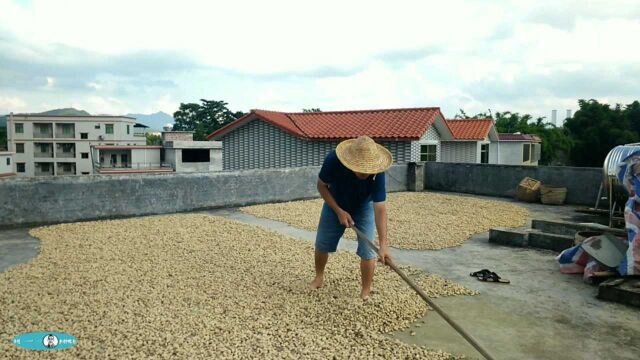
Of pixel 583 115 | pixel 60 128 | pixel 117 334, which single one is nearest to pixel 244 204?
pixel 117 334

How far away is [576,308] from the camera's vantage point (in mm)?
4051

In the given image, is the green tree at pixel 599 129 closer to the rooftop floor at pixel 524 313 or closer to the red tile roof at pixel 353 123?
the red tile roof at pixel 353 123

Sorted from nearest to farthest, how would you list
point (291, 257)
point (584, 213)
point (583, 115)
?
point (291, 257) → point (584, 213) → point (583, 115)

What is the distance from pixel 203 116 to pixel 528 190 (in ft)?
166

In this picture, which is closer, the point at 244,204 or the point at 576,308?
the point at 576,308

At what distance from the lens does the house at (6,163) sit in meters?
41.4

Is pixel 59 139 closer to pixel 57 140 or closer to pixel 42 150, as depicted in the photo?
pixel 57 140

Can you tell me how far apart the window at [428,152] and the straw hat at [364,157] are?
40.6 ft

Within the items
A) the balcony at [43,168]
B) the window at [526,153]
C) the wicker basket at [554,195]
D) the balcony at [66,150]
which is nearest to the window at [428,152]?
the wicker basket at [554,195]

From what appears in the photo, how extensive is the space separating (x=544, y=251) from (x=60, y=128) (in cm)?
5311

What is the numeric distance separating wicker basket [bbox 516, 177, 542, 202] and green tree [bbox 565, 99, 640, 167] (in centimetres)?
1595

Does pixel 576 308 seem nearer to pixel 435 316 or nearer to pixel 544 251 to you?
pixel 435 316

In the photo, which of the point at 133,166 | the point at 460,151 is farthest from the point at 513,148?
the point at 133,166

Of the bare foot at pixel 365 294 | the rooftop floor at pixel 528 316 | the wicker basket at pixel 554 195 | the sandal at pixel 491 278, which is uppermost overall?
the wicker basket at pixel 554 195
